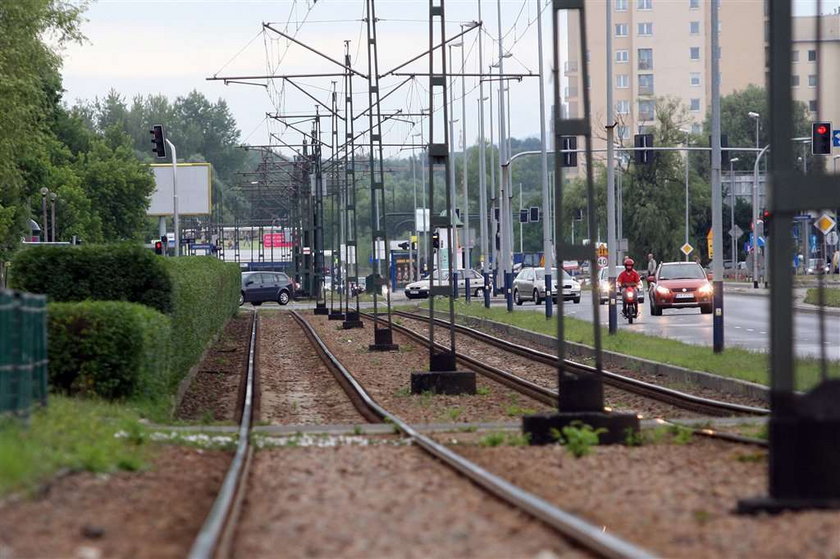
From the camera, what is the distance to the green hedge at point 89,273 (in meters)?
22.5

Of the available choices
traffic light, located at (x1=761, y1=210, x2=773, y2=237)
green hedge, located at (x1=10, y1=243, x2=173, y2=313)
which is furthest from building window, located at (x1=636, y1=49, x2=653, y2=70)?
green hedge, located at (x1=10, y1=243, x2=173, y2=313)

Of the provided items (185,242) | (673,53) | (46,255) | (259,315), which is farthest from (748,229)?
(46,255)

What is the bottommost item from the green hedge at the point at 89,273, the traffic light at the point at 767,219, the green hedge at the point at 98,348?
the green hedge at the point at 98,348

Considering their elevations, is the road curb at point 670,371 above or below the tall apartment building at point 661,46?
below

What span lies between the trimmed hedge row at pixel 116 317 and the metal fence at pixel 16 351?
12.2 ft

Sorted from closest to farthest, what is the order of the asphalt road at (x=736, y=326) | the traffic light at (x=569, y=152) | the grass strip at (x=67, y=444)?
the grass strip at (x=67, y=444) < the asphalt road at (x=736, y=326) < the traffic light at (x=569, y=152)

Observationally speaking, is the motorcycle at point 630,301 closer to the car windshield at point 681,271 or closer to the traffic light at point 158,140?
the car windshield at point 681,271

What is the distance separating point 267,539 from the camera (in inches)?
357

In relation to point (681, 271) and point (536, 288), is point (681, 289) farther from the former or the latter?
point (536, 288)

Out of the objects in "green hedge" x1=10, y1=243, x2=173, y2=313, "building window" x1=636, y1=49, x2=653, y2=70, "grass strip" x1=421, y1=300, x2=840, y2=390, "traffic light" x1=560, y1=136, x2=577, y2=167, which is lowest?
"grass strip" x1=421, y1=300, x2=840, y2=390

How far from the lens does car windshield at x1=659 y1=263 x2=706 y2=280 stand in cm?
4856

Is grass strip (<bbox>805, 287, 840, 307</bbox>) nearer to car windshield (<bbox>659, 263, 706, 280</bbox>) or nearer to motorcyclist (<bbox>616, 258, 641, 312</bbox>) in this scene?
car windshield (<bbox>659, 263, 706, 280</bbox>)

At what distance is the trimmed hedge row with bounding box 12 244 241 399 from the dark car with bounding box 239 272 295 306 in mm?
52932

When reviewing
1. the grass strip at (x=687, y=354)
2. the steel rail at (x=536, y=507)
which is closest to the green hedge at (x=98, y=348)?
the steel rail at (x=536, y=507)
